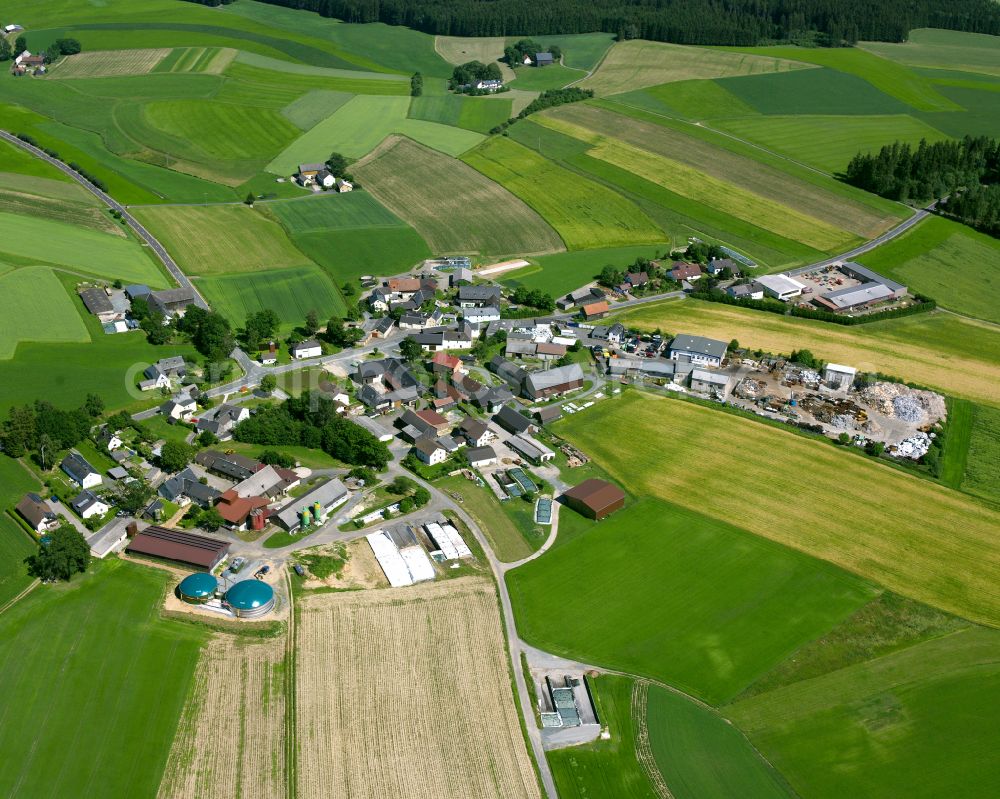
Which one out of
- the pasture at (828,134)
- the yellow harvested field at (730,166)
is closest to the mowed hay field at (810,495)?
the yellow harvested field at (730,166)

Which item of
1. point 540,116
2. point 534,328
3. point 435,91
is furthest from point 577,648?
point 435,91

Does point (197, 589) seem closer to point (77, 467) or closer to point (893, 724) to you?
point (77, 467)

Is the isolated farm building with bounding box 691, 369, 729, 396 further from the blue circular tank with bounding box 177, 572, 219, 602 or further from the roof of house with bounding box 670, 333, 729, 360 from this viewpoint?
the blue circular tank with bounding box 177, 572, 219, 602

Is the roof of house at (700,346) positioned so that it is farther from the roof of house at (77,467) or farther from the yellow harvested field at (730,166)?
the roof of house at (77,467)

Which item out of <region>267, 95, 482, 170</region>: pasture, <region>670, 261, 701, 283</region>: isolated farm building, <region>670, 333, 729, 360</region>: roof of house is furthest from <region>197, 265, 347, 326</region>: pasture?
<region>670, 261, 701, 283</region>: isolated farm building

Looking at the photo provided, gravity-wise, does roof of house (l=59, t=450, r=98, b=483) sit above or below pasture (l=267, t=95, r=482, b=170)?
below

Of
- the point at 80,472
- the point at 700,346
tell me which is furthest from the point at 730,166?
the point at 80,472

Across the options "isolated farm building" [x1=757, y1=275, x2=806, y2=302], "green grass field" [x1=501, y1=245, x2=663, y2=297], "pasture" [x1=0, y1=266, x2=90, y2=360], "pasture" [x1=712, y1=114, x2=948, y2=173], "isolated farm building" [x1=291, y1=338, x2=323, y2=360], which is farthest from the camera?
"pasture" [x1=712, y1=114, x2=948, y2=173]
